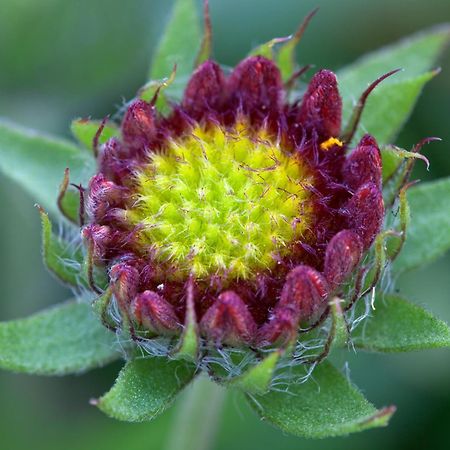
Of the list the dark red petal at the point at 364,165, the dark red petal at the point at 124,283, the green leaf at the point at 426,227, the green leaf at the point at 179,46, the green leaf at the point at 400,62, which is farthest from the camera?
the green leaf at the point at 400,62

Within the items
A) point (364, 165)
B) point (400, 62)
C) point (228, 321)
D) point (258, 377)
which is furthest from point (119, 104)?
point (258, 377)

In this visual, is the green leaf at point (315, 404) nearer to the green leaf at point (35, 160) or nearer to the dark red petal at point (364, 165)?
the dark red petal at point (364, 165)

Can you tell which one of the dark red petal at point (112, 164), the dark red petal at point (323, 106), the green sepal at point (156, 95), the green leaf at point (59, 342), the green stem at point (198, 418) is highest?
the green sepal at point (156, 95)

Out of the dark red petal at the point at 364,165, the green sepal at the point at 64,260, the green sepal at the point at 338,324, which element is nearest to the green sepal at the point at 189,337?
the green sepal at the point at 338,324

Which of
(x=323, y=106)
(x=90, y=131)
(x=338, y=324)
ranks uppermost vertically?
(x=90, y=131)

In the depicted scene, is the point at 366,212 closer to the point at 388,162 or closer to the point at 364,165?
the point at 364,165

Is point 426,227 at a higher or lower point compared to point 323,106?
lower

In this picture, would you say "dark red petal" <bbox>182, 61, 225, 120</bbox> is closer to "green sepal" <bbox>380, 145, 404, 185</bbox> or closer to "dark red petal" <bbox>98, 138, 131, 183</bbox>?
"dark red petal" <bbox>98, 138, 131, 183</bbox>

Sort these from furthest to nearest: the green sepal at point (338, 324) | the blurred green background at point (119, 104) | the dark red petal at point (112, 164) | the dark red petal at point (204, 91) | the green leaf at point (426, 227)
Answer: the blurred green background at point (119, 104)
the green leaf at point (426, 227)
the dark red petal at point (204, 91)
the dark red petal at point (112, 164)
the green sepal at point (338, 324)
